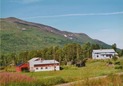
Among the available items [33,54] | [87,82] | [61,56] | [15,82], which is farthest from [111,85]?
[33,54]

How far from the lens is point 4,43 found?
652ft

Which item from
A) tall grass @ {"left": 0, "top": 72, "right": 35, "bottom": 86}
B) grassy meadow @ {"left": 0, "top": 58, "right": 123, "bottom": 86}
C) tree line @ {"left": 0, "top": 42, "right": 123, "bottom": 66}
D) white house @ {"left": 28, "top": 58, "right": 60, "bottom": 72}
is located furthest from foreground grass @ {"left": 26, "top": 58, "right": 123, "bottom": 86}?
tree line @ {"left": 0, "top": 42, "right": 123, "bottom": 66}

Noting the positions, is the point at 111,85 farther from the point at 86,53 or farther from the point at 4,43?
the point at 4,43

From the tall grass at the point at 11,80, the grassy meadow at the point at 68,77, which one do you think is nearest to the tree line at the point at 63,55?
the grassy meadow at the point at 68,77

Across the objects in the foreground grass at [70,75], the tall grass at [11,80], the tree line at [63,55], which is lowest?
the foreground grass at [70,75]

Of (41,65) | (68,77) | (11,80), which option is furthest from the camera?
(41,65)

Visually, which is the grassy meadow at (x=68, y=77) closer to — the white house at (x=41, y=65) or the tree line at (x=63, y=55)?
the white house at (x=41, y=65)

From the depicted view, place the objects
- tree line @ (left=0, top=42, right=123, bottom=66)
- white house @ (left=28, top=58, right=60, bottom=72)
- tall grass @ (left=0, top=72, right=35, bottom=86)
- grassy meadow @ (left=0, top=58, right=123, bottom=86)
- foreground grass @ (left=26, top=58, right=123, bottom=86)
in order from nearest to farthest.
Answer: tall grass @ (left=0, top=72, right=35, bottom=86) → grassy meadow @ (left=0, top=58, right=123, bottom=86) → foreground grass @ (left=26, top=58, right=123, bottom=86) → white house @ (left=28, top=58, right=60, bottom=72) → tree line @ (left=0, top=42, right=123, bottom=66)

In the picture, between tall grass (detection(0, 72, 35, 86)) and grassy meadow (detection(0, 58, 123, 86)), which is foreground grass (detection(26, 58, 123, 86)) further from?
tall grass (detection(0, 72, 35, 86))

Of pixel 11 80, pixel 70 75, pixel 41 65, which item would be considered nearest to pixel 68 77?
pixel 70 75

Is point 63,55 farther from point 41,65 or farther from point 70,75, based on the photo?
point 70,75

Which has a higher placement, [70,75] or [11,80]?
[11,80]

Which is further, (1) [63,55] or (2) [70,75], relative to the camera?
(1) [63,55]

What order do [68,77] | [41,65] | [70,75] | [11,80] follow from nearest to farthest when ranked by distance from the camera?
[11,80], [68,77], [70,75], [41,65]
